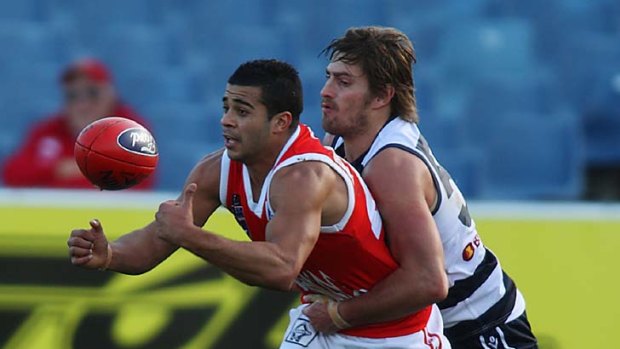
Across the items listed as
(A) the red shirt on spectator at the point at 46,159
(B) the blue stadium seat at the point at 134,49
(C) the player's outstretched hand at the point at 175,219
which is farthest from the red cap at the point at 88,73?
(C) the player's outstretched hand at the point at 175,219

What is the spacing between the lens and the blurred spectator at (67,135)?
757cm

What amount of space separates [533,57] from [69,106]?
4.30 m

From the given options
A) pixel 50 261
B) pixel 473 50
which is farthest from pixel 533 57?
pixel 50 261

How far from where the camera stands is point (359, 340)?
4883 millimetres

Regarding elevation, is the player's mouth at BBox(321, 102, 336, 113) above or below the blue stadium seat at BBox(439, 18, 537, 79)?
above

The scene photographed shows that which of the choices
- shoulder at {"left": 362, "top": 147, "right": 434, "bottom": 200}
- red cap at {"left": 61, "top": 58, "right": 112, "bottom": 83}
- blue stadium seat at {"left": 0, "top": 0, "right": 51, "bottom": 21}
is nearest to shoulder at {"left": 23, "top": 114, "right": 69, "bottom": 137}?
red cap at {"left": 61, "top": 58, "right": 112, "bottom": 83}

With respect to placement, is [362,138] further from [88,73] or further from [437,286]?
[88,73]

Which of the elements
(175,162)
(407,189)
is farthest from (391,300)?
(175,162)

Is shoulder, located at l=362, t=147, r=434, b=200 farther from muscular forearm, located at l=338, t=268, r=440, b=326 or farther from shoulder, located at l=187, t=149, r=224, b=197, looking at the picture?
shoulder, located at l=187, t=149, r=224, b=197

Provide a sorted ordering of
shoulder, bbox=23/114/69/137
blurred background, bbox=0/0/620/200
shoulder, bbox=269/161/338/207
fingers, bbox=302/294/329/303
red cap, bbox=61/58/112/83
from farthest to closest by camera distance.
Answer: blurred background, bbox=0/0/620/200, red cap, bbox=61/58/112/83, shoulder, bbox=23/114/69/137, fingers, bbox=302/294/329/303, shoulder, bbox=269/161/338/207

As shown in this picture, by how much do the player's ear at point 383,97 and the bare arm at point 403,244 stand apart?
27 cm

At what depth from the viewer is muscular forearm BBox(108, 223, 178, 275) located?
4.94 meters

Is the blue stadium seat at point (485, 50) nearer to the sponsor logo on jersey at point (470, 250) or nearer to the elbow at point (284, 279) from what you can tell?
the sponsor logo on jersey at point (470, 250)

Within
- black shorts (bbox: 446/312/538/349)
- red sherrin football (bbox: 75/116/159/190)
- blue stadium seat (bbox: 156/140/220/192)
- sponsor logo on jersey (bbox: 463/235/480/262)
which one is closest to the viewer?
red sherrin football (bbox: 75/116/159/190)
